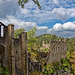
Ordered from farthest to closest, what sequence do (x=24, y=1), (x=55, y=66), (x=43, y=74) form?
1. (x=55, y=66)
2. (x=43, y=74)
3. (x=24, y=1)

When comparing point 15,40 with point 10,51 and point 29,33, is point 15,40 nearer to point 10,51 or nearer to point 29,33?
point 10,51

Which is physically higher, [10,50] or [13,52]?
[10,50]

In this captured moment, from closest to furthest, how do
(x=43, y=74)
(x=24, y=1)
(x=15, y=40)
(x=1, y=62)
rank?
(x=24, y=1), (x=1, y=62), (x=15, y=40), (x=43, y=74)

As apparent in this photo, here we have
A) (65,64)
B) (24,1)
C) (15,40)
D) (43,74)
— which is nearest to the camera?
(24,1)

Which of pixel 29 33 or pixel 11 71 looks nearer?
pixel 11 71

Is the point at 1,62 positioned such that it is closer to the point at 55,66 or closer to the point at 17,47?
the point at 17,47

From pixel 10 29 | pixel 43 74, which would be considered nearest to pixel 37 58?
pixel 43 74

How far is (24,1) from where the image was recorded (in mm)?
7484

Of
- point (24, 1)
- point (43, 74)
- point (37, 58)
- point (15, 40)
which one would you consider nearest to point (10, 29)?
point (15, 40)

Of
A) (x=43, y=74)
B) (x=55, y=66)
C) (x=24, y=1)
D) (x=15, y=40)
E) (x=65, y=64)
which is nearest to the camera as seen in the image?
(x=24, y=1)

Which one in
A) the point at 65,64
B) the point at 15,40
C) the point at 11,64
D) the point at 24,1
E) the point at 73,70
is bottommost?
the point at 73,70

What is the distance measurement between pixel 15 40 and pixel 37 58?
39.4ft

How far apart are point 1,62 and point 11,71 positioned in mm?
2369

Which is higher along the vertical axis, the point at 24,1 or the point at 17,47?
the point at 24,1
